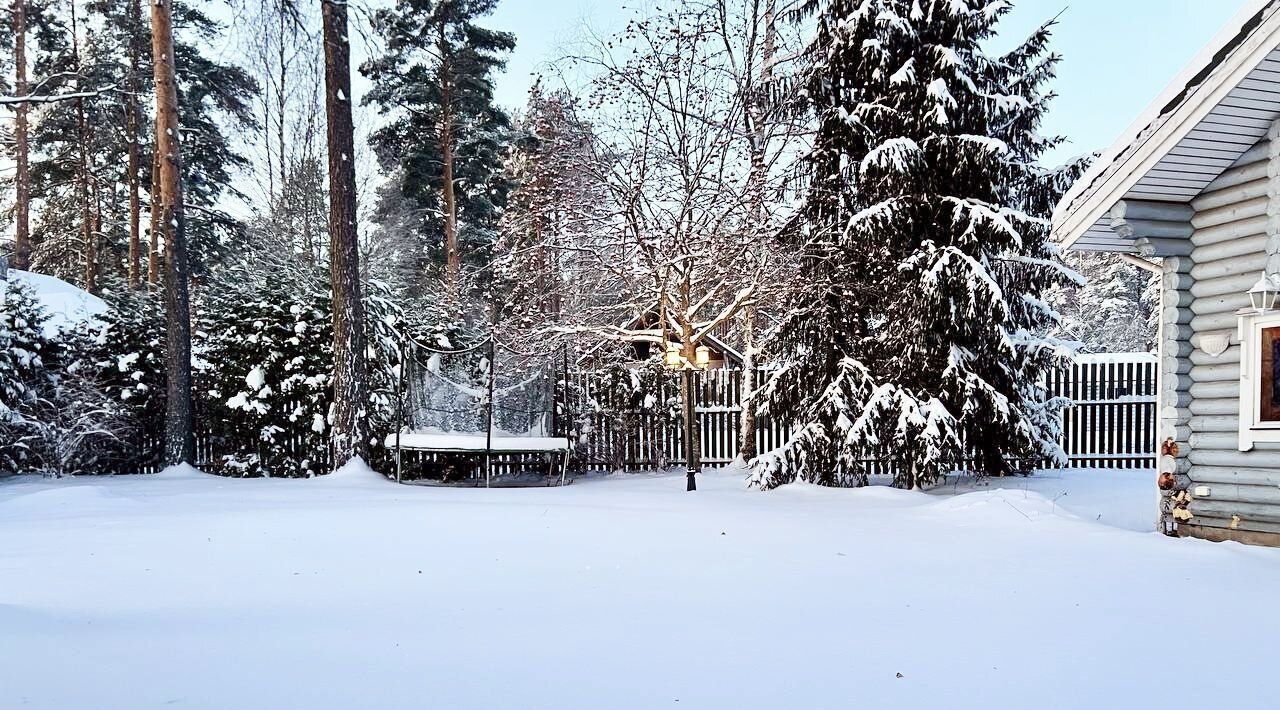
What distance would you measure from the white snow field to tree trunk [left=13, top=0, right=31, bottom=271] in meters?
16.4

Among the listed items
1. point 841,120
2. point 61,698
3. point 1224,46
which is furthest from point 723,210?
point 61,698

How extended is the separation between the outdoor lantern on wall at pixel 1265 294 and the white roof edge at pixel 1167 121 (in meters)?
1.00

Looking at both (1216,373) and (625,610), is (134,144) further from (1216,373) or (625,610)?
(1216,373)

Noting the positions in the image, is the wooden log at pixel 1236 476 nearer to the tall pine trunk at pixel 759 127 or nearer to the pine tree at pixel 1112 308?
the tall pine trunk at pixel 759 127

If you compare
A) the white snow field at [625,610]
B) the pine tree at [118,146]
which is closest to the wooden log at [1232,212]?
the white snow field at [625,610]

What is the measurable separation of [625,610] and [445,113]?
1727 centimetres

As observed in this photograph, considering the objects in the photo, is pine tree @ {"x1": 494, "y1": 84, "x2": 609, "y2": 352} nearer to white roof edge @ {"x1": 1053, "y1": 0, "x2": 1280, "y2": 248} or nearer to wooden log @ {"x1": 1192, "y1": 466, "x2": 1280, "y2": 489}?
white roof edge @ {"x1": 1053, "y1": 0, "x2": 1280, "y2": 248}

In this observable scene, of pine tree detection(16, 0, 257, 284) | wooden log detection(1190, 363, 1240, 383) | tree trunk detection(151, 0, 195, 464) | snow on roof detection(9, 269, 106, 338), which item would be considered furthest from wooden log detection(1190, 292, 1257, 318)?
snow on roof detection(9, 269, 106, 338)

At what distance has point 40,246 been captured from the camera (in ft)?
74.0

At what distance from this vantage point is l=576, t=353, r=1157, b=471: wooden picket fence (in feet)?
38.8

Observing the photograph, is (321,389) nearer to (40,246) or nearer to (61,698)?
(61,698)

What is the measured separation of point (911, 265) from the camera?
8758 mm

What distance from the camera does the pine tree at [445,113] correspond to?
63.4 ft

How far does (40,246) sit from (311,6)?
658 inches
